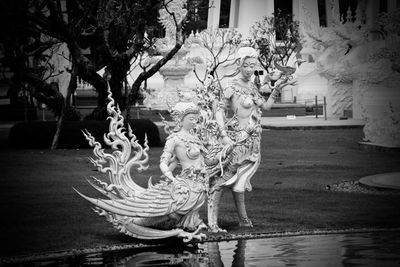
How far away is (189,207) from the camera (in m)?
12.1

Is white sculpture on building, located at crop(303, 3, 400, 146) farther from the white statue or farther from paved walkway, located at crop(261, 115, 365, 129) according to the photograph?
the white statue

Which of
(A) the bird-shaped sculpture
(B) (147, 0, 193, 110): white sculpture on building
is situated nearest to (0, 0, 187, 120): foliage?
(A) the bird-shaped sculpture

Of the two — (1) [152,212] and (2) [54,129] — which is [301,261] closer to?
(1) [152,212]

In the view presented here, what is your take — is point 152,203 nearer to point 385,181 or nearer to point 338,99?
point 385,181

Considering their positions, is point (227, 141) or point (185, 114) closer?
point (185, 114)

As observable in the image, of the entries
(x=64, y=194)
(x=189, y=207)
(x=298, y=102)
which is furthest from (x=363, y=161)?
(x=298, y=102)

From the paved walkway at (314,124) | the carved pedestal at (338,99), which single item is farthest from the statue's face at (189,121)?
the carved pedestal at (338,99)

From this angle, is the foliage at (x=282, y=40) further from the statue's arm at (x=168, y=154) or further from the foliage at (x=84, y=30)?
the statue's arm at (x=168, y=154)

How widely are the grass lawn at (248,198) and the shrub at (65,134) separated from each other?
1057mm

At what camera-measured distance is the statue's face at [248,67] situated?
1317 cm

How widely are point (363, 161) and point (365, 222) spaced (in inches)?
371

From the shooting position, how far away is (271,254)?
11117 millimetres

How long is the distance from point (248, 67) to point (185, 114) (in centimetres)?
122

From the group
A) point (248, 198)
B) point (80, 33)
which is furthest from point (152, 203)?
point (80, 33)
